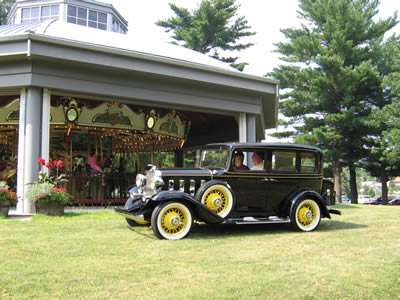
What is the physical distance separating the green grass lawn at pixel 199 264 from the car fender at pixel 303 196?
431 millimetres

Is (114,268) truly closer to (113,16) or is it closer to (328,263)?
(328,263)

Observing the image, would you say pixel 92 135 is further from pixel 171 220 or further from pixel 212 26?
pixel 212 26

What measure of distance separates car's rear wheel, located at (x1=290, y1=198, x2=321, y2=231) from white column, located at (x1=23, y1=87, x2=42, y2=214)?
654cm

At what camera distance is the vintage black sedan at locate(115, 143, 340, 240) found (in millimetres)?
6535

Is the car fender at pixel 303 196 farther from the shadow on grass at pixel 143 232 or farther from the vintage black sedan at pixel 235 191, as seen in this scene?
the shadow on grass at pixel 143 232

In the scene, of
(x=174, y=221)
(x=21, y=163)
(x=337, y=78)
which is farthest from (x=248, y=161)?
(x=337, y=78)

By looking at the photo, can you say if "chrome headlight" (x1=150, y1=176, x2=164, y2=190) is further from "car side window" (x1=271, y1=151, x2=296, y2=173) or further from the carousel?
the carousel

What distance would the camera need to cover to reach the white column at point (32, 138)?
968 cm

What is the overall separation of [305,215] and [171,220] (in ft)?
9.40

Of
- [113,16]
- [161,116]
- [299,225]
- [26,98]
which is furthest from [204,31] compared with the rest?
[299,225]

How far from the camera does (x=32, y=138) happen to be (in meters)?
9.79

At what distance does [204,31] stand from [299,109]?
12.6 m

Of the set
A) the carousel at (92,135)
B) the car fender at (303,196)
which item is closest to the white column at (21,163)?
the carousel at (92,135)

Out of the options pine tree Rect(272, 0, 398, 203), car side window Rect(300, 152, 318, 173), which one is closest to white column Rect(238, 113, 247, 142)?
car side window Rect(300, 152, 318, 173)
